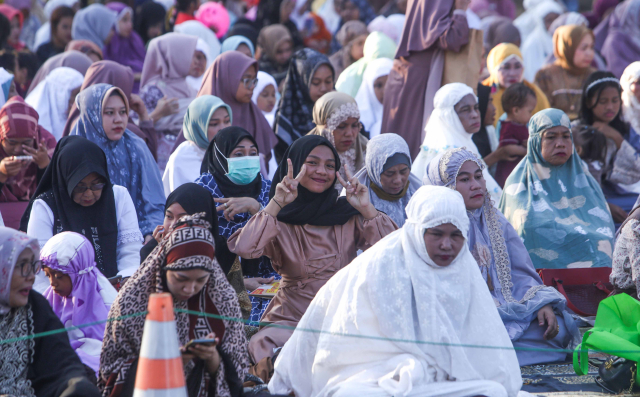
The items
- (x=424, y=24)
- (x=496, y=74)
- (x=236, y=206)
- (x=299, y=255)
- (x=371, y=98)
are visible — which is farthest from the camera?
(x=371, y=98)

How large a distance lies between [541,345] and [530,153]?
5.48 ft

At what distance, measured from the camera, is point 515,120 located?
23.0 feet

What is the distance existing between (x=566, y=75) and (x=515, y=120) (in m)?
2.07

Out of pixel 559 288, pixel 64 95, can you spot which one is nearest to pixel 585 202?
pixel 559 288

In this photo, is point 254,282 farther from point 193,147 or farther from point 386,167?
point 193,147

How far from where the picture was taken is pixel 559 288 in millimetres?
4996

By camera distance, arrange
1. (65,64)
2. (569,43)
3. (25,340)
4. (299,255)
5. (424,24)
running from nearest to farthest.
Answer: (25,340) → (299,255) → (424,24) → (65,64) → (569,43)

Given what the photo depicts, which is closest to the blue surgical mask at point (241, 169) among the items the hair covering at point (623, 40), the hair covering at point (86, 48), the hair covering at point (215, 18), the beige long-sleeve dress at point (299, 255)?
the beige long-sleeve dress at point (299, 255)

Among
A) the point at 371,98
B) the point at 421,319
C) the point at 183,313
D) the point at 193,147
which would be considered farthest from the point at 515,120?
the point at 183,313

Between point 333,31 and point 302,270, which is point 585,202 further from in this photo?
point 333,31

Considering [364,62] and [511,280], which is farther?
[364,62]

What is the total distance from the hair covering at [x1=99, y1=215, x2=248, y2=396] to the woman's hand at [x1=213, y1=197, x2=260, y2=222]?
1.45 m

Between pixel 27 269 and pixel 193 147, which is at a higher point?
pixel 193 147

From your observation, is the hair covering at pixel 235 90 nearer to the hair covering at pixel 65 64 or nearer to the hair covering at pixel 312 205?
the hair covering at pixel 65 64
